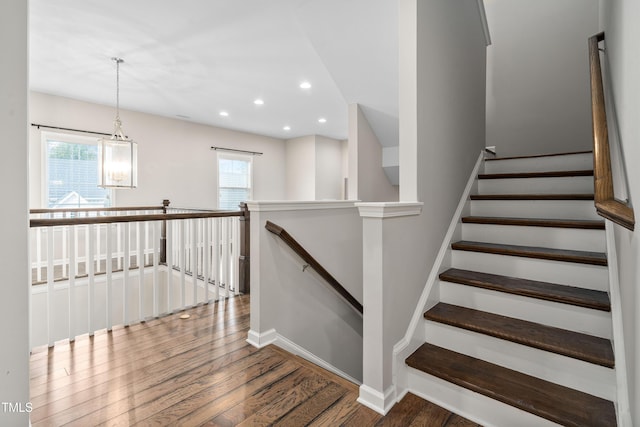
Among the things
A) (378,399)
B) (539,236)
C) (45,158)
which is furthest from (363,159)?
(45,158)

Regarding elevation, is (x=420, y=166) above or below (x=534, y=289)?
above

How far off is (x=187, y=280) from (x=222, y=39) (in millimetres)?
3090

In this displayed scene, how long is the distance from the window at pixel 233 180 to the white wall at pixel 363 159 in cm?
370

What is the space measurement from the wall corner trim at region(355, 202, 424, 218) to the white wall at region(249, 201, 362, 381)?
2.88 ft

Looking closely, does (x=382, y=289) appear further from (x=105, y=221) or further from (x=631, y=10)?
(x=105, y=221)

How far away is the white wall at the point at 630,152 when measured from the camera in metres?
1.00

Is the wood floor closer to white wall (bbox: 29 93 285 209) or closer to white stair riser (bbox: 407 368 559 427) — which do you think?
white stair riser (bbox: 407 368 559 427)

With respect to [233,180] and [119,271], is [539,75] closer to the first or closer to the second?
[233,180]

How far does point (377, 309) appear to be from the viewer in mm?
1636

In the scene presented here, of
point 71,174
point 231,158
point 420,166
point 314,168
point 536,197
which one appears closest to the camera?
point 420,166

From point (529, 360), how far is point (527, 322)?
239mm

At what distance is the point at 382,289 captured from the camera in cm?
162

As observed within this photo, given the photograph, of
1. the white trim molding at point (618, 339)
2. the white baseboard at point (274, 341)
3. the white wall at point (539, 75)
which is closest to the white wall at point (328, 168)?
the white wall at point (539, 75)

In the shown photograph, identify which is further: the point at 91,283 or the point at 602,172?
the point at 91,283
